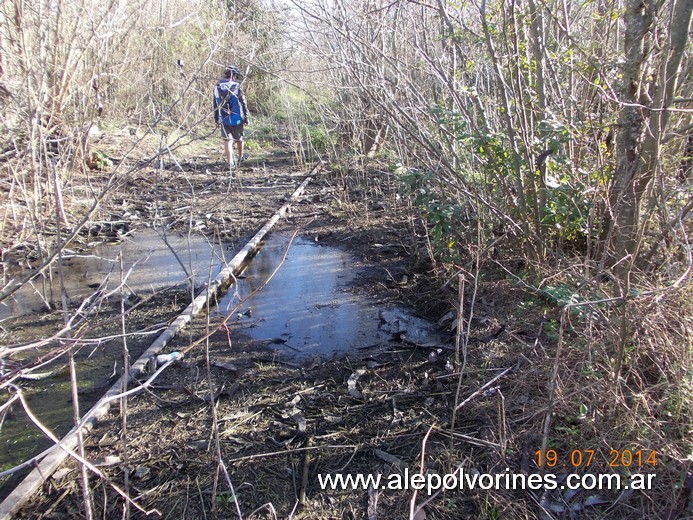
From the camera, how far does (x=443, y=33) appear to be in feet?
13.6

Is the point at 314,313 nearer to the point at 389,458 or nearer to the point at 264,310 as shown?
the point at 264,310

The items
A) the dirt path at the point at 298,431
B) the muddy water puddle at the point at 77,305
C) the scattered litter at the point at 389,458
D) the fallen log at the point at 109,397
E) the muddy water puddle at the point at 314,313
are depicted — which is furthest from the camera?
the muddy water puddle at the point at 314,313

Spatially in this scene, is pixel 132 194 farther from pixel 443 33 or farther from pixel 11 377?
pixel 11 377

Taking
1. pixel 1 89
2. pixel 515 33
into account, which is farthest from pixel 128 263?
pixel 515 33

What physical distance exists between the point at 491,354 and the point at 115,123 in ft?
36.1
